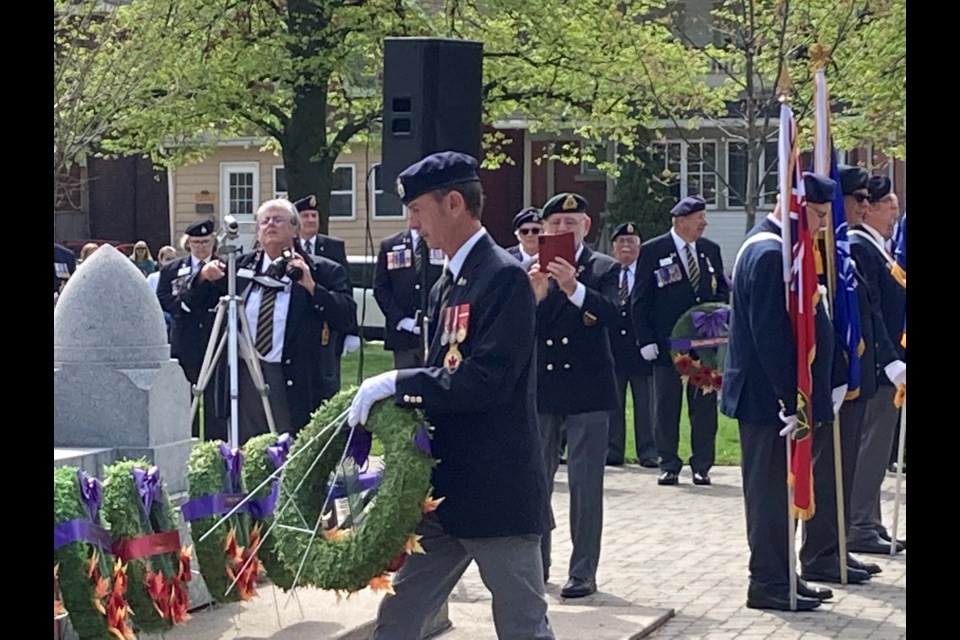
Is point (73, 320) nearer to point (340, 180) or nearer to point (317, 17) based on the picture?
point (317, 17)

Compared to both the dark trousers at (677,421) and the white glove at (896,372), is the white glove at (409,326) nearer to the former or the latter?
the dark trousers at (677,421)

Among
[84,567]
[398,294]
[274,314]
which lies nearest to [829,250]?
[274,314]

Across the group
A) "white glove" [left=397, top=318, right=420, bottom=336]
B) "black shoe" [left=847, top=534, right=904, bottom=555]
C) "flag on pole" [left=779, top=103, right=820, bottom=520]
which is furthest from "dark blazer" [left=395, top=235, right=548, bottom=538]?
"white glove" [left=397, top=318, right=420, bottom=336]

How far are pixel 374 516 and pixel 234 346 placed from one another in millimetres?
5460

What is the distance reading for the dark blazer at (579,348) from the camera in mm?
9680

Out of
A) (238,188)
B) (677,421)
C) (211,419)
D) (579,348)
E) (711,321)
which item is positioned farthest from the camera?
(238,188)

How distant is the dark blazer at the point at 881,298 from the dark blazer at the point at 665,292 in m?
3.56

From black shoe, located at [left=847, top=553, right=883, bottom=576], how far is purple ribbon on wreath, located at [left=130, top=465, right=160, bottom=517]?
458 cm

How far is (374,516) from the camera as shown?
6.09m

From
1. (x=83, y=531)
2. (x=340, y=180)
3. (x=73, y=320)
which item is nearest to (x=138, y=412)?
(x=73, y=320)

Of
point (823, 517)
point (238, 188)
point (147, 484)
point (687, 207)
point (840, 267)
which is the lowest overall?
point (823, 517)

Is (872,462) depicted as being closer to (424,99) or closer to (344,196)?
(424,99)

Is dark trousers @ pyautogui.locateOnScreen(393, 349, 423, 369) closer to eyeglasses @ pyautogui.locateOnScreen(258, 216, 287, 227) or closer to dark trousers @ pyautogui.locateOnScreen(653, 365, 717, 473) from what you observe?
eyeglasses @ pyautogui.locateOnScreen(258, 216, 287, 227)

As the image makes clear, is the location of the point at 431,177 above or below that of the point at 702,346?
above
